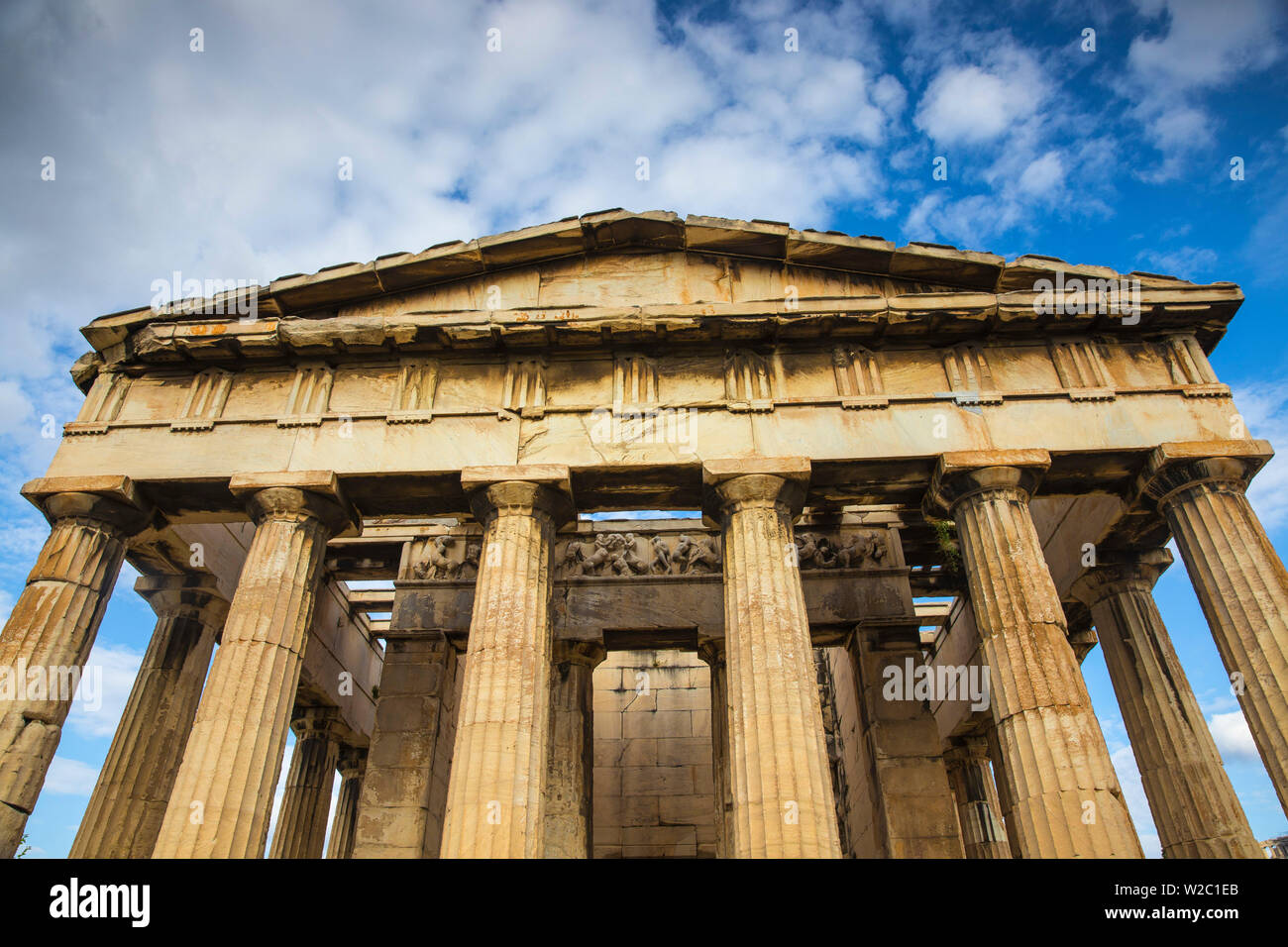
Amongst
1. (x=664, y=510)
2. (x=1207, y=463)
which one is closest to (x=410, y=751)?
(x=664, y=510)

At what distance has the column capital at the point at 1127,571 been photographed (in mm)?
15203

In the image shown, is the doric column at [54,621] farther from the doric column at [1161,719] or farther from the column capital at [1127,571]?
the doric column at [1161,719]

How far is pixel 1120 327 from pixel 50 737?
17.1m

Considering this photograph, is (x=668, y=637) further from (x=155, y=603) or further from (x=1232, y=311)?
(x=1232, y=311)

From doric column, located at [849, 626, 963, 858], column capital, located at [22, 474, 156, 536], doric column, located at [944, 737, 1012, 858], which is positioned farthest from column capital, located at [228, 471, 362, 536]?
doric column, located at [944, 737, 1012, 858]

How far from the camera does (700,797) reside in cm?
1898

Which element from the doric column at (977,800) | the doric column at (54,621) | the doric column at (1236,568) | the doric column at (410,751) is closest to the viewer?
the doric column at (1236,568)

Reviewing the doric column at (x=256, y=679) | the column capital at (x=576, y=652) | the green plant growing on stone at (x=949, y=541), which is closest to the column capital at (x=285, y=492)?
the doric column at (x=256, y=679)

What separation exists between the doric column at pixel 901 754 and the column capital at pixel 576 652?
5028 millimetres

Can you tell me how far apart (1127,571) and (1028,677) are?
17.8ft

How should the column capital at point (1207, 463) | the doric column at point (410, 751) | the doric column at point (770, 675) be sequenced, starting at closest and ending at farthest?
the doric column at point (770, 675), the column capital at point (1207, 463), the doric column at point (410, 751)

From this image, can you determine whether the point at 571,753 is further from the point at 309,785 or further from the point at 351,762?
the point at 351,762
